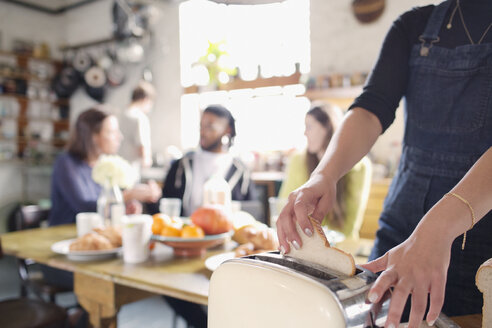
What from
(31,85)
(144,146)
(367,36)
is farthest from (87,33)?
(367,36)

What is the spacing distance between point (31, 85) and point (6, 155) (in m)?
1.21

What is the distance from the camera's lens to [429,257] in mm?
484

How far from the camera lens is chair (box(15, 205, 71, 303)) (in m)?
1.87

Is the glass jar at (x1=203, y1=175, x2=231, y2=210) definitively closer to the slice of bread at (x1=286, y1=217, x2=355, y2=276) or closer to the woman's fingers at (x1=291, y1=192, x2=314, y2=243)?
the woman's fingers at (x1=291, y1=192, x2=314, y2=243)

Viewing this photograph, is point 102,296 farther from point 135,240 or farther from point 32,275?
point 32,275

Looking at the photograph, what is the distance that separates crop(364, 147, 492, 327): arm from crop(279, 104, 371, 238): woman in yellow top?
1.44m

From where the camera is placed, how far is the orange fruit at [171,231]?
53.2 inches

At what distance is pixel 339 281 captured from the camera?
47cm

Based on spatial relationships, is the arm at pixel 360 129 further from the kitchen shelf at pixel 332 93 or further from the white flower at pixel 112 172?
the kitchen shelf at pixel 332 93

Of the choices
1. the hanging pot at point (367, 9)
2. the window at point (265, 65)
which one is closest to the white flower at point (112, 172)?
the window at point (265, 65)

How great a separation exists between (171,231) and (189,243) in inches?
3.1

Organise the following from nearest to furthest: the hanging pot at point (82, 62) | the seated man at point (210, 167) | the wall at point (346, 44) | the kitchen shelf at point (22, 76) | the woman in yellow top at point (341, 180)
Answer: the woman in yellow top at point (341, 180) < the seated man at point (210, 167) < the wall at point (346, 44) < the kitchen shelf at point (22, 76) < the hanging pot at point (82, 62)

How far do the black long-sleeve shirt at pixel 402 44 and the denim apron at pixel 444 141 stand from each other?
20mm

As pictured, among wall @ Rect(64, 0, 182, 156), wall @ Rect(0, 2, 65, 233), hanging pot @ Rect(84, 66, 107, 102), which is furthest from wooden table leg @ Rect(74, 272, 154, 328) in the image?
hanging pot @ Rect(84, 66, 107, 102)
